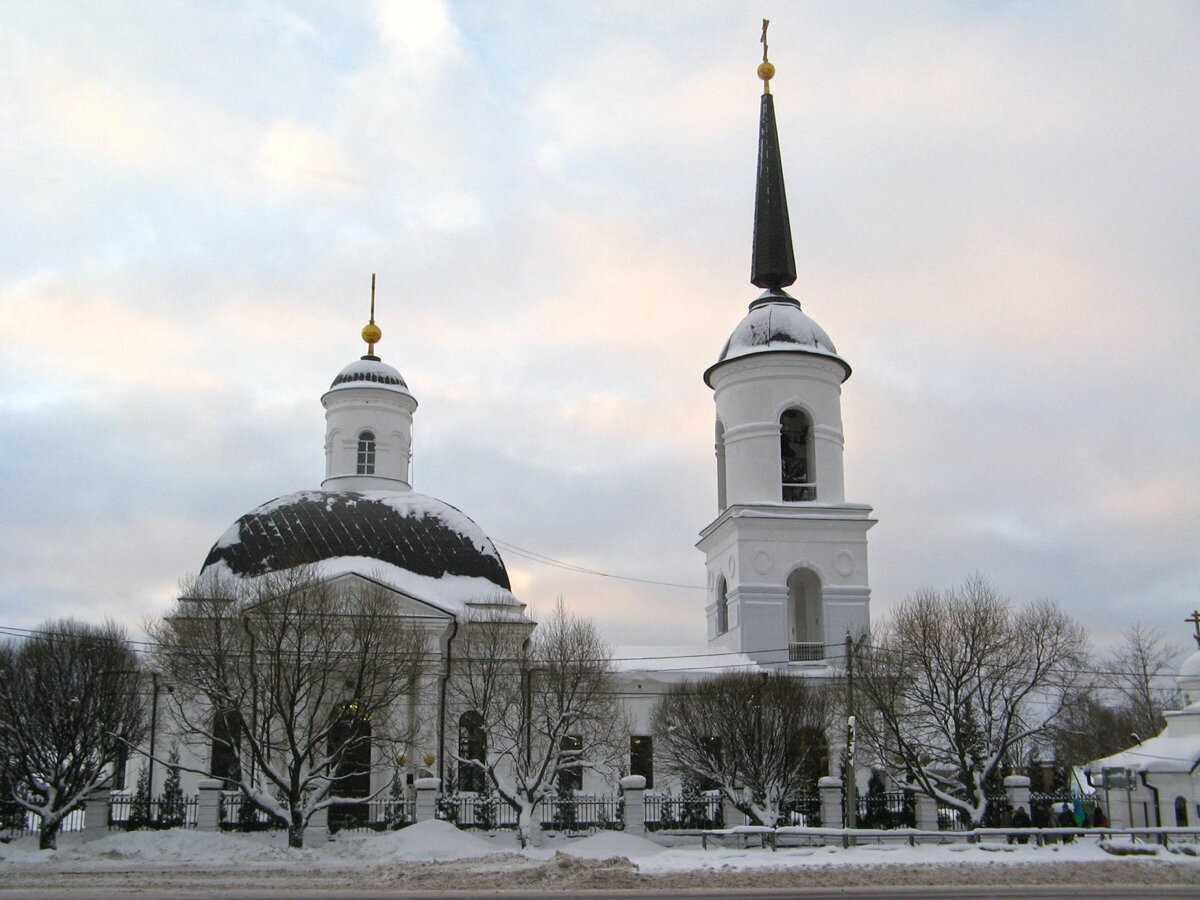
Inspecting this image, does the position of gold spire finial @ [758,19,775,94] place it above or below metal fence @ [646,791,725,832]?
above

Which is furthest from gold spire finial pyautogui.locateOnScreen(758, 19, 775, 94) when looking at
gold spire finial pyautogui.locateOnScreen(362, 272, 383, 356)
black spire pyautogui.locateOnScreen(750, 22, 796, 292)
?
gold spire finial pyautogui.locateOnScreen(362, 272, 383, 356)

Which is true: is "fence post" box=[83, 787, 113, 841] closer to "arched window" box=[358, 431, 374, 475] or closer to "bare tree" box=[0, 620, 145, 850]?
"bare tree" box=[0, 620, 145, 850]

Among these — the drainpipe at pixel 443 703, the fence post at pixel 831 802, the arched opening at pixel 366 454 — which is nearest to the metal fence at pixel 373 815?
the drainpipe at pixel 443 703

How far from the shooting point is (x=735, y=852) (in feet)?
69.5

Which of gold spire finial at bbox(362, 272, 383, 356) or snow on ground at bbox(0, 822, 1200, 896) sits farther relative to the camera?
gold spire finial at bbox(362, 272, 383, 356)

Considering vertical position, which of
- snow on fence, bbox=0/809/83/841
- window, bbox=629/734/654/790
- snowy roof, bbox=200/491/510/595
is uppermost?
snowy roof, bbox=200/491/510/595

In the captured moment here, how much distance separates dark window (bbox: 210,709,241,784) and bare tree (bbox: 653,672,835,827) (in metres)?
9.26

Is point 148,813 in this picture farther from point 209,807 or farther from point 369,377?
point 369,377

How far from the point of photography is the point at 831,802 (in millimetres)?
26078

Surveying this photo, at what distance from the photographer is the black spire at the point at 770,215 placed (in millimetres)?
35750

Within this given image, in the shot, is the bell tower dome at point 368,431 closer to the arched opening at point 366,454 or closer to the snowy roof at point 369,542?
the arched opening at point 366,454

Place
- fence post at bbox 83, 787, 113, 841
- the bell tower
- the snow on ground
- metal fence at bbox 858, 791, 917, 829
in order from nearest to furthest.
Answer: the snow on ground < fence post at bbox 83, 787, 113, 841 < metal fence at bbox 858, 791, 917, 829 < the bell tower

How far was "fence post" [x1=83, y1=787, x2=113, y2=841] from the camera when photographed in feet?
79.5

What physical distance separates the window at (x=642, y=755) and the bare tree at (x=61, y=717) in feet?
36.9
